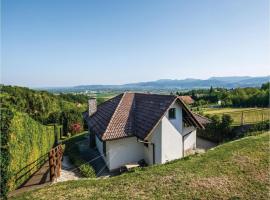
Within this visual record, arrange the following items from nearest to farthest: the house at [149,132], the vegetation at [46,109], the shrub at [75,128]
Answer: the vegetation at [46,109], the house at [149,132], the shrub at [75,128]

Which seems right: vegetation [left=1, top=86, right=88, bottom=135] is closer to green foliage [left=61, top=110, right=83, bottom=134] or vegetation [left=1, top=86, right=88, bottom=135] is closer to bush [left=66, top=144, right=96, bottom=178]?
green foliage [left=61, top=110, right=83, bottom=134]

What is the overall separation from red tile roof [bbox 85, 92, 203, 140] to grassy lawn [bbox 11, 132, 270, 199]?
4.66 m

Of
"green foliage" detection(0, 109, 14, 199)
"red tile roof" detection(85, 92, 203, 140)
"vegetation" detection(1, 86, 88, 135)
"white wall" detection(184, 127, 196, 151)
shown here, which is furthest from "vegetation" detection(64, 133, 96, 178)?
"white wall" detection(184, 127, 196, 151)

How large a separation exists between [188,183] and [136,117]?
29.7ft

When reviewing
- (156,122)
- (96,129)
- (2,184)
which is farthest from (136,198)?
(96,129)

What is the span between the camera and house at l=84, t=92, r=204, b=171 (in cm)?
1495

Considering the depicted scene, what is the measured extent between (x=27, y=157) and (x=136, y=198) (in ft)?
22.0

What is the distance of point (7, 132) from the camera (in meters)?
8.73

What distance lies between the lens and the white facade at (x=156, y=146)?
49.1 feet

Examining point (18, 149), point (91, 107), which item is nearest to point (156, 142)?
point (18, 149)

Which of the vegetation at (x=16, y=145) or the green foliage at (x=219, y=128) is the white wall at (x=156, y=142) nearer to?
the vegetation at (x=16, y=145)

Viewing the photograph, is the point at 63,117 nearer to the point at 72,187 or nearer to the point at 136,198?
the point at 72,187

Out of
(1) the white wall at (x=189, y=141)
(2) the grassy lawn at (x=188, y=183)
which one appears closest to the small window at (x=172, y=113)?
(1) the white wall at (x=189, y=141)

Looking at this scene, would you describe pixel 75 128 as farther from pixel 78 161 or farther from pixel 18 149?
pixel 18 149
